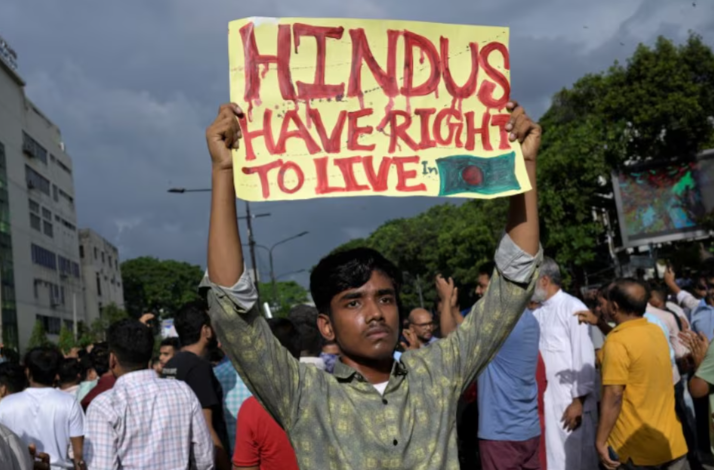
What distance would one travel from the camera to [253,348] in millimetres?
2578

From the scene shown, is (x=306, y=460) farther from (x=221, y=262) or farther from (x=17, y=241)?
(x=17, y=241)

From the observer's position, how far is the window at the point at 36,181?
6106 centimetres

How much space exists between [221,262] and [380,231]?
9511 cm

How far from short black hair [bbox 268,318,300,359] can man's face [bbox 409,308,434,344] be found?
2.14 m

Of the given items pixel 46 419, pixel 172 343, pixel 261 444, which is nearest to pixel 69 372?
pixel 172 343

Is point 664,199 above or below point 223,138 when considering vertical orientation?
above

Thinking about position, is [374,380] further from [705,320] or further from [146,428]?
[705,320]

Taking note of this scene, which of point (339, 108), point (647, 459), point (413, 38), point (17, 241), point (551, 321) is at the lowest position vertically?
point (647, 459)

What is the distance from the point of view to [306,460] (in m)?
2.62

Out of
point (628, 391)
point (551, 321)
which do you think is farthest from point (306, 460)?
point (551, 321)

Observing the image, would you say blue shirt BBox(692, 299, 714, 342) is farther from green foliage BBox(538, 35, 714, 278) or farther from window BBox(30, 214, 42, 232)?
window BBox(30, 214, 42, 232)

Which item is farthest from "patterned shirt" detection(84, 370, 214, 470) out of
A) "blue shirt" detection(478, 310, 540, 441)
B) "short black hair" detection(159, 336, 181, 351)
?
"short black hair" detection(159, 336, 181, 351)

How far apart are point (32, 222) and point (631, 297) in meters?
60.8

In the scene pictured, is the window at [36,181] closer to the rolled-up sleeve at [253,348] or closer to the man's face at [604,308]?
the man's face at [604,308]
